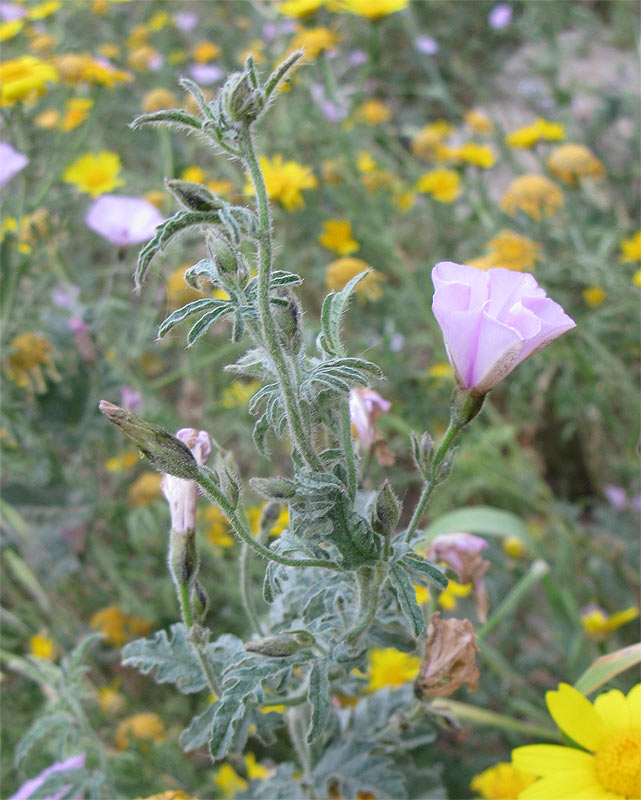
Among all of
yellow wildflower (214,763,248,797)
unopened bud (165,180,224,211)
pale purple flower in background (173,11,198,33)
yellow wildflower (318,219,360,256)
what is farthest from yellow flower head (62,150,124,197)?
pale purple flower in background (173,11,198,33)

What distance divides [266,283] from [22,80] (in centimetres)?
129

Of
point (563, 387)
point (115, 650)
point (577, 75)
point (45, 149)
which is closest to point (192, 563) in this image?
point (115, 650)

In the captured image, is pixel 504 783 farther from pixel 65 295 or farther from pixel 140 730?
pixel 65 295

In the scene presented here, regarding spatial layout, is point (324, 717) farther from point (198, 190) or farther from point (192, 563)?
point (198, 190)

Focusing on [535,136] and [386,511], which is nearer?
[386,511]

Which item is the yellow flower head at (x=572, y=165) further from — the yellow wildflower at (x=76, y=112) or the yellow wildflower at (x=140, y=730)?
the yellow wildflower at (x=140, y=730)

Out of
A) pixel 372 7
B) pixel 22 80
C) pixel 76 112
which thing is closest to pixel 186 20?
pixel 76 112

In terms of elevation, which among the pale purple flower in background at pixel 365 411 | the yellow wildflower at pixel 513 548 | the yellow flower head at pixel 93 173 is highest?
the pale purple flower in background at pixel 365 411

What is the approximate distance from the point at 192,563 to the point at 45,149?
1.98 meters

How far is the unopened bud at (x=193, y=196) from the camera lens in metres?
0.52

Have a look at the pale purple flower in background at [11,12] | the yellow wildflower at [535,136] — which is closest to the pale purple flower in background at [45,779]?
the yellow wildflower at [535,136]

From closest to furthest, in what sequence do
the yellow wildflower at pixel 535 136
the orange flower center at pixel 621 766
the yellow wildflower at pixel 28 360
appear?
the orange flower center at pixel 621 766
the yellow wildflower at pixel 28 360
the yellow wildflower at pixel 535 136

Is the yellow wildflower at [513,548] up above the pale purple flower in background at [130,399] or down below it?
below

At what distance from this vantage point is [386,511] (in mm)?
603
